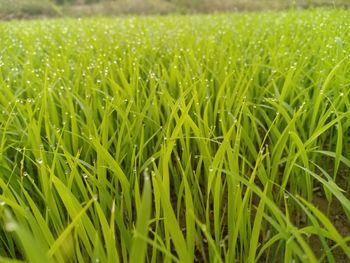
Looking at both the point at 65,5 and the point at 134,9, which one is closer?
the point at 65,5

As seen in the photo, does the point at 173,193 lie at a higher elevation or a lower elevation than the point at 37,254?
lower

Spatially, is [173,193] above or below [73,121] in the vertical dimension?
below

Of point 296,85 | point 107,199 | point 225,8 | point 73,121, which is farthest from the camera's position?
point 225,8

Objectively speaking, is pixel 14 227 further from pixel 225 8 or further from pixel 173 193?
pixel 225 8

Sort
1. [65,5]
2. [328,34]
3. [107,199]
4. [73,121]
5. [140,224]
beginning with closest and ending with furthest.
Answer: [140,224]
[107,199]
[73,121]
[328,34]
[65,5]

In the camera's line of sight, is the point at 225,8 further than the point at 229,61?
Yes

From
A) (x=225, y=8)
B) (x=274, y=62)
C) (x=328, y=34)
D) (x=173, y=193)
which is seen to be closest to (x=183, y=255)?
(x=173, y=193)

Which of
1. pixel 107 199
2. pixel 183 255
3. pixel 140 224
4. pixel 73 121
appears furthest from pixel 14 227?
pixel 73 121

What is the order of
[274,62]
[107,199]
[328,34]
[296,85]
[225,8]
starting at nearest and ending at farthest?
[107,199] → [296,85] → [274,62] → [328,34] → [225,8]

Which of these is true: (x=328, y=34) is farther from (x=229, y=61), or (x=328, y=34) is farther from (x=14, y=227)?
(x=14, y=227)
